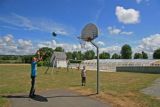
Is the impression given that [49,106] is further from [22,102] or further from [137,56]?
[137,56]

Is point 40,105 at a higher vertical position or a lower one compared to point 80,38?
lower

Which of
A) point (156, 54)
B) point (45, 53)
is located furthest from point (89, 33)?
point (156, 54)

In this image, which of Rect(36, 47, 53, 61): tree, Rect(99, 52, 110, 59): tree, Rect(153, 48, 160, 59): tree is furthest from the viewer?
Rect(99, 52, 110, 59): tree

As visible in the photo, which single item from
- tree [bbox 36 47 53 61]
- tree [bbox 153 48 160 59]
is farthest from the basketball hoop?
tree [bbox 153 48 160 59]

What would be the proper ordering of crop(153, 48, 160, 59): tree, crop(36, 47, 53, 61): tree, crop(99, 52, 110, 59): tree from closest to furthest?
crop(36, 47, 53, 61): tree → crop(153, 48, 160, 59): tree → crop(99, 52, 110, 59): tree

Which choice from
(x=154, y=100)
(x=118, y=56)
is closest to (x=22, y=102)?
(x=154, y=100)

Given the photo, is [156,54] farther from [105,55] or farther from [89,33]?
[89,33]

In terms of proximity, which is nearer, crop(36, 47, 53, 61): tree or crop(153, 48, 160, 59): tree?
crop(36, 47, 53, 61): tree

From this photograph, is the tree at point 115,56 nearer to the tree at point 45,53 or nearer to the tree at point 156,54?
the tree at point 156,54

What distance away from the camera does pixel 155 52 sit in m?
137

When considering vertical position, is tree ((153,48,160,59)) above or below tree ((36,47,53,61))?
above

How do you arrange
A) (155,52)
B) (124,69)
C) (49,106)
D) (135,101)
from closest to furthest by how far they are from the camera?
(49,106) → (135,101) → (124,69) → (155,52)

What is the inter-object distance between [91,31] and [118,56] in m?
123

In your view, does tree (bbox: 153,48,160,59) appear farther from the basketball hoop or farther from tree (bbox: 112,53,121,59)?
the basketball hoop
